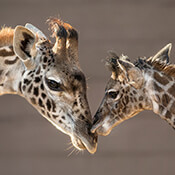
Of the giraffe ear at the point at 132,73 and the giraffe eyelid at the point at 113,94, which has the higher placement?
the giraffe ear at the point at 132,73

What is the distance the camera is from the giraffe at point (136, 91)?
2.96m

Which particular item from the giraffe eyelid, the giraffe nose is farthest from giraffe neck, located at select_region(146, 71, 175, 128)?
the giraffe nose

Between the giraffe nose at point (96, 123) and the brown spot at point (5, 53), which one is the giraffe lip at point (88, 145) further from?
the brown spot at point (5, 53)

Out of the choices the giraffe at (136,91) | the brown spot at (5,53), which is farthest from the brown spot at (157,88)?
the brown spot at (5,53)

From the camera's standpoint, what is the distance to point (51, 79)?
115 inches

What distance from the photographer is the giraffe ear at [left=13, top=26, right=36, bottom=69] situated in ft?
9.56

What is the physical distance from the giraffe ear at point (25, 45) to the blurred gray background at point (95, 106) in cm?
269

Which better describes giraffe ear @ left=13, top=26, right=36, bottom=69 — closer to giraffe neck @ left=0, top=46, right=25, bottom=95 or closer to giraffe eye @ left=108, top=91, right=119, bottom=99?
giraffe neck @ left=0, top=46, right=25, bottom=95

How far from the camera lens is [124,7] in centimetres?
574

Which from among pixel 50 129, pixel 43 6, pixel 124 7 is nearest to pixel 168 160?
pixel 50 129

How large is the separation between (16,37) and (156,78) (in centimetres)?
95

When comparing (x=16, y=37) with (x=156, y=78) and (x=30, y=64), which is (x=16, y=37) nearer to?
(x=30, y=64)

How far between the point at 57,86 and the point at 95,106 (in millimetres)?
2712

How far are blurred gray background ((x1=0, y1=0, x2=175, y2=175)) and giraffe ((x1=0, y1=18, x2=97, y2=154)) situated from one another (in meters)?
2.63
